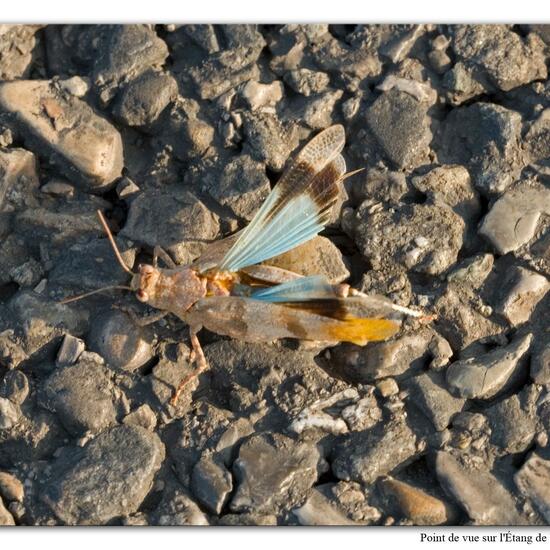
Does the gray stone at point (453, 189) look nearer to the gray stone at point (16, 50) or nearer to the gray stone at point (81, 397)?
the gray stone at point (81, 397)

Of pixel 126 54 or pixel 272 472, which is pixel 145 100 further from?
pixel 272 472

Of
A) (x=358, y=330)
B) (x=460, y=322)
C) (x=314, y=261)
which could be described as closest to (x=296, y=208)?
(x=314, y=261)

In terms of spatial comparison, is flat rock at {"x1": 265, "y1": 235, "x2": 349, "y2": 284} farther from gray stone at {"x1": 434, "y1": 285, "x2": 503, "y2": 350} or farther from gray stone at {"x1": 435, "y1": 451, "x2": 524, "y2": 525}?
gray stone at {"x1": 435, "y1": 451, "x2": 524, "y2": 525}

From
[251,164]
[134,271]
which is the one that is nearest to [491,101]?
[251,164]

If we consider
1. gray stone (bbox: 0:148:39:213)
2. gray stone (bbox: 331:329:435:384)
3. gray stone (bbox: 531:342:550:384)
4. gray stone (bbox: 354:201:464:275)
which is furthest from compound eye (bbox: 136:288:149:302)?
gray stone (bbox: 531:342:550:384)

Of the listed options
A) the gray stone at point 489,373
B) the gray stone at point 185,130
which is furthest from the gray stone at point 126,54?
the gray stone at point 489,373
